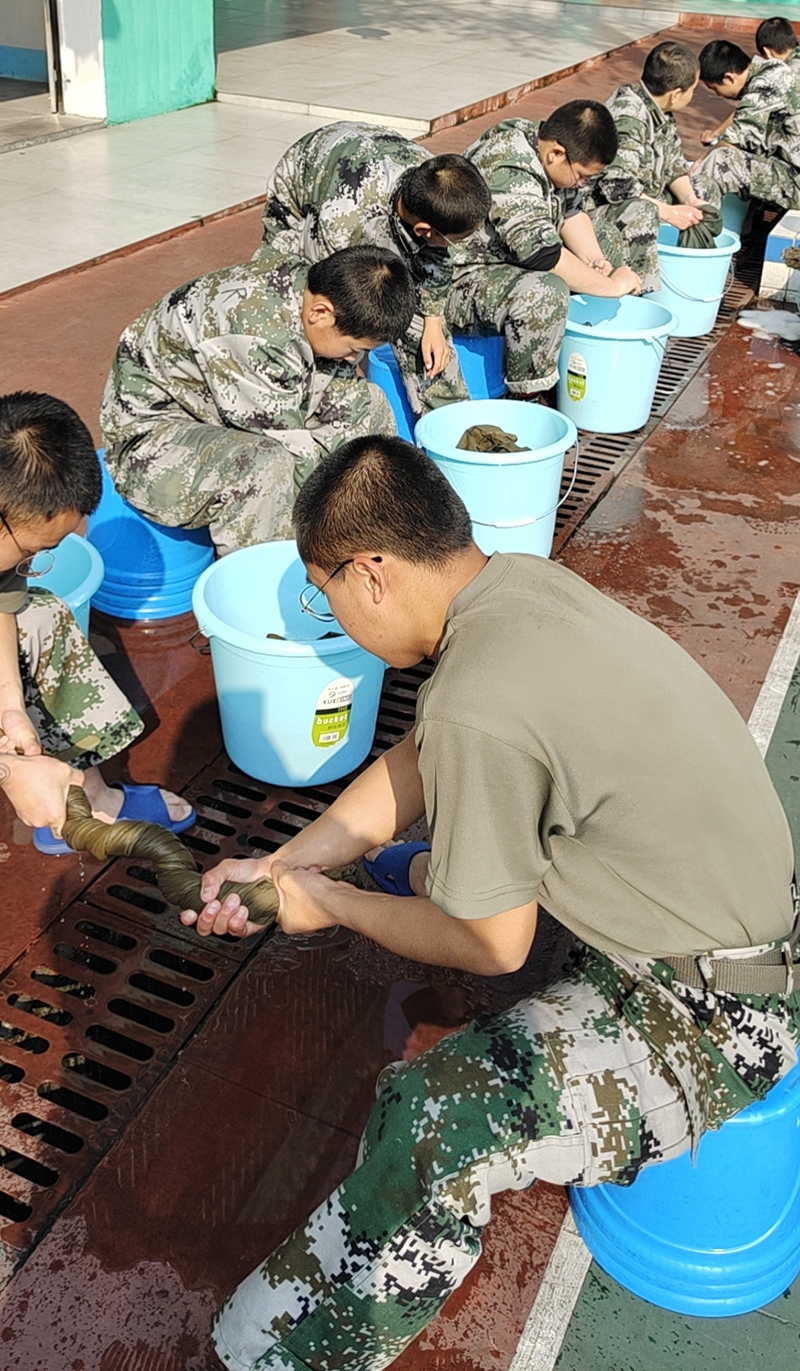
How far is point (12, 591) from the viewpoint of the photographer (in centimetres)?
257

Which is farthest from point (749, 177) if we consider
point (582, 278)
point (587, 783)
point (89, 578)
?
point (587, 783)

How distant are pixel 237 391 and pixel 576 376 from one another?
2149mm

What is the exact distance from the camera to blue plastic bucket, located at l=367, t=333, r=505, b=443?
15.6ft

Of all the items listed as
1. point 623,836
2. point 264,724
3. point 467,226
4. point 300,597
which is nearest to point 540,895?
point 623,836

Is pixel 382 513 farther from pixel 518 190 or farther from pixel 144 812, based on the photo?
pixel 518 190

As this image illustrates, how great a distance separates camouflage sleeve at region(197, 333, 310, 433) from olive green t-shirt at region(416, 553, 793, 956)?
1780 mm

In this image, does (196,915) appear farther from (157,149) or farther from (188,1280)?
(157,149)

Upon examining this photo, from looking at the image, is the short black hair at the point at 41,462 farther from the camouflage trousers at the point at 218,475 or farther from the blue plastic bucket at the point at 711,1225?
the blue plastic bucket at the point at 711,1225

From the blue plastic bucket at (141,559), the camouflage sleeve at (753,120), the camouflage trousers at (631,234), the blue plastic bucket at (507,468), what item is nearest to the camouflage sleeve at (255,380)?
the blue plastic bucket at (141,559)

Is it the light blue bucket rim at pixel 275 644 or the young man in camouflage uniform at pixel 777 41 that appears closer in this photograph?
the light blue bucket rim at pixel 275 644

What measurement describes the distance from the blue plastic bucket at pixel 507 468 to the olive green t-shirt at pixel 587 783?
6.52 feet

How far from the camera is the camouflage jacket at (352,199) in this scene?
4.27m

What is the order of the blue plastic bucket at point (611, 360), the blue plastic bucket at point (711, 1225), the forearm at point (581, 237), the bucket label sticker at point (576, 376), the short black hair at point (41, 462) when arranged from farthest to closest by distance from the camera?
the forearm at point (581, 237)
the bucket label sticker at point (576, 376)
the blue plastic bucket at point (611, 360)
the short black hair at point (41, 462)
the blue plastic bucket at point (711, 1225)

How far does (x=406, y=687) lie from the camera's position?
363 cm
